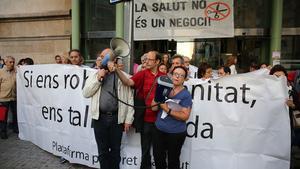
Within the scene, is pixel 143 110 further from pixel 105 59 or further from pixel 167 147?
pixel 105 59

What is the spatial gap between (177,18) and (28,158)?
4.26 m

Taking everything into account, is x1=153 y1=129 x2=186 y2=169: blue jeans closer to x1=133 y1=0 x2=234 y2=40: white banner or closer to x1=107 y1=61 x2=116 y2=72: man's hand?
x1=107 y1=61 x2=116 y2=72: man's hand

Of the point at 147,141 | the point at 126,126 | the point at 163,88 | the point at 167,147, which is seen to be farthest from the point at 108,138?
the point at 163,88

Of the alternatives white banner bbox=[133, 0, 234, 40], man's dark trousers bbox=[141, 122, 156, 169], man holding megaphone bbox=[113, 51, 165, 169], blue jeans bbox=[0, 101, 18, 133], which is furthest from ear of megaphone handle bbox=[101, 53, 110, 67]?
blue jeans bbox=[0, 101, 18, 133]

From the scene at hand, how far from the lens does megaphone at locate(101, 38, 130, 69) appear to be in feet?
13.4

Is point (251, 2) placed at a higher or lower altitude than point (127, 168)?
higher

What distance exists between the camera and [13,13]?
1073 cm

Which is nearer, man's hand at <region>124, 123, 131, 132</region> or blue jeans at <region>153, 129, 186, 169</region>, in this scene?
blue jeans at <region>153, 129, 186, 169</region>

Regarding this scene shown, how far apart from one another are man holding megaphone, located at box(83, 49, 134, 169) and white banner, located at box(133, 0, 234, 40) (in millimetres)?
3196

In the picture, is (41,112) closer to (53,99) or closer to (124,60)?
(53,99)

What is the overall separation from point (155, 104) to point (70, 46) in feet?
22.0

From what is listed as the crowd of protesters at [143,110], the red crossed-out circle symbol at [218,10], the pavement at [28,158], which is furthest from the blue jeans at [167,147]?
the red crossed-out circle symbol at [218,10]

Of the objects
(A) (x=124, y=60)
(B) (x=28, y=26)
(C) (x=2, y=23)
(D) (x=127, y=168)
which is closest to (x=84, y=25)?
(B) (x=28, y=26)

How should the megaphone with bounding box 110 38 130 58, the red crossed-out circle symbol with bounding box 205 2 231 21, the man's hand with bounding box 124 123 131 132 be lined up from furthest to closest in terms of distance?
the red crossed-out circle symbol with bounding box 205 2 231 21 < the man's hand with bounding box 124 123 131 132 < the megaphone with bounding box 110 38 130 58
